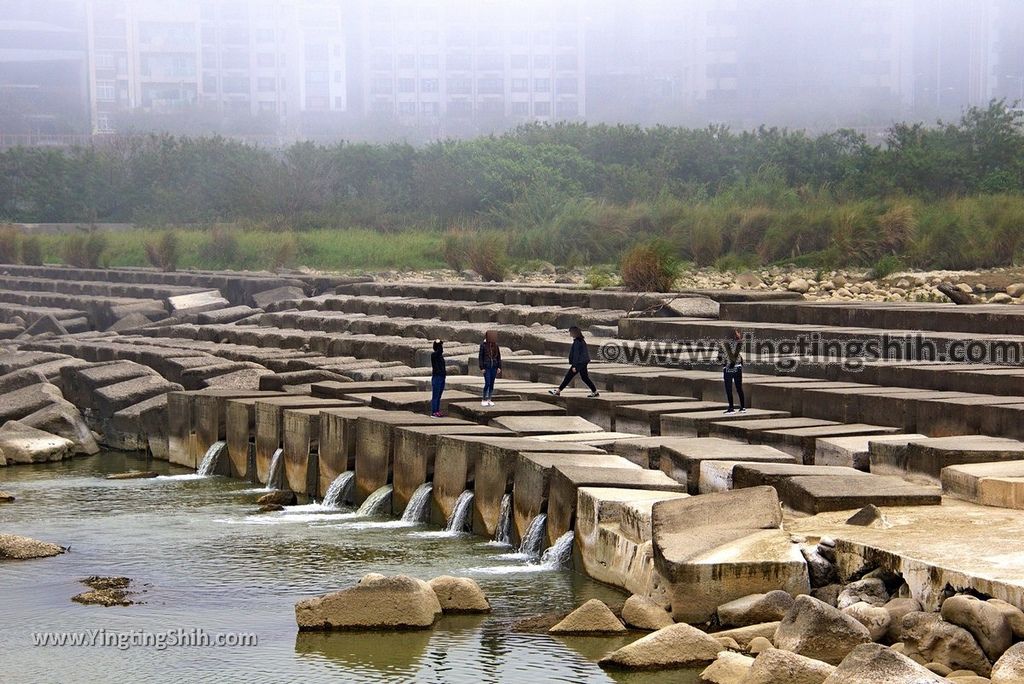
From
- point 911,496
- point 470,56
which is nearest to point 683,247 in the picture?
point 911,496

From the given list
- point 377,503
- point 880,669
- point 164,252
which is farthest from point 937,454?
point 164,252

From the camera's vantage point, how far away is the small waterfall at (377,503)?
44.5 feet

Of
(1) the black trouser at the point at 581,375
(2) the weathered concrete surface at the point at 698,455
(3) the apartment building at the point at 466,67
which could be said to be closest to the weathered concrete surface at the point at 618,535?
(2) the weathered concrete surface at the point at 698,455

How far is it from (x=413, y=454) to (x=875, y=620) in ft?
20.6

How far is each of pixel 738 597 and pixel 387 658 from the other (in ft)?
6.87

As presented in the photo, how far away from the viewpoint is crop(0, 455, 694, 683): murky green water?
27.9 feet

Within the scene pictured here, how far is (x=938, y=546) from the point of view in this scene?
8.51 metres

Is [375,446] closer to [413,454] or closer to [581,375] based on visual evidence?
[413,454]

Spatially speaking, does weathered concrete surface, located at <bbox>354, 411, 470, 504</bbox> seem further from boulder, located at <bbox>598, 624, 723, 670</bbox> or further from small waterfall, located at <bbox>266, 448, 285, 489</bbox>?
boulder, located at <bbox>598, 624, 723, 670</bbox>

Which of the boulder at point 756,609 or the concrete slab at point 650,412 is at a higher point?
the concrete slab at point 650,412

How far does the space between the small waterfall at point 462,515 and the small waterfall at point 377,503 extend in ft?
3.72

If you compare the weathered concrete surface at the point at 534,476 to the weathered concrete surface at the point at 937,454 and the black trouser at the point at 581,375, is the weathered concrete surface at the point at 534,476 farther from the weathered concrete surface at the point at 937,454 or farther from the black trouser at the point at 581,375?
the black trouser at the point at 581,375

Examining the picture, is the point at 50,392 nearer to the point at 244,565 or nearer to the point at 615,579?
the point at 244,565

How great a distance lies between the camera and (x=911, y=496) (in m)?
9.82
